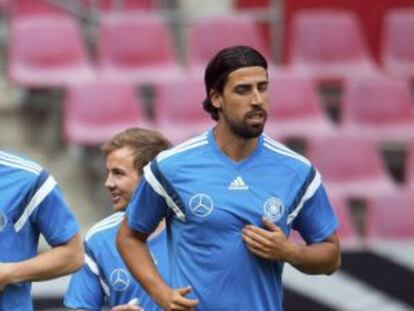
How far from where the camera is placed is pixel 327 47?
11.3 m

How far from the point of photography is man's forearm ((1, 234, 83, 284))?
5.19m

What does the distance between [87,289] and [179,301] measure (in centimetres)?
74

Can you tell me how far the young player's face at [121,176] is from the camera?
582 cm

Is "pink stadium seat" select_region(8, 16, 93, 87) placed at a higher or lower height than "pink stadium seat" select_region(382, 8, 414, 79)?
higher

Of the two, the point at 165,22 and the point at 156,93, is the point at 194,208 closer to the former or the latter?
the point at 156,93

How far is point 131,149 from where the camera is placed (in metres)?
5.88

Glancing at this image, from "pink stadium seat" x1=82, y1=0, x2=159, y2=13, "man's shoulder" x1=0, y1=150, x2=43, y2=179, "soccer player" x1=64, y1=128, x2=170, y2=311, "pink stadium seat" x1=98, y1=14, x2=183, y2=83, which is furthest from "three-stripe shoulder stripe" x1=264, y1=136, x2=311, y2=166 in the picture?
"pink stadium seat" x1=82, y1=0, x2=159, y2=13

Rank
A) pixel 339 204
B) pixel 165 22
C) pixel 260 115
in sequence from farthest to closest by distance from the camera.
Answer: pixel 165 22
pixel 339 204
pixel 260 115

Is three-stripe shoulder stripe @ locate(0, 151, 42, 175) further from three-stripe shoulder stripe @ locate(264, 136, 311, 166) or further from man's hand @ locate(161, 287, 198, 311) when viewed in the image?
three-stripe shoulder stripe @ locate(264, 136, 311, 166)

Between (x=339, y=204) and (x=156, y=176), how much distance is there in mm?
4127

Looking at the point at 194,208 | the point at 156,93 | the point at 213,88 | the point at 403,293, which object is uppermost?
the point at 213,88

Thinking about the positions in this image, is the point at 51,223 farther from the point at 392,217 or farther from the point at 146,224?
the point at 392,217

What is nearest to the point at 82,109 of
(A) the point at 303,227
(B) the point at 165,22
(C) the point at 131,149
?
(B) the point at 165,22

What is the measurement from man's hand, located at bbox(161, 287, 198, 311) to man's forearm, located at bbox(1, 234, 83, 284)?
0.33 metres
